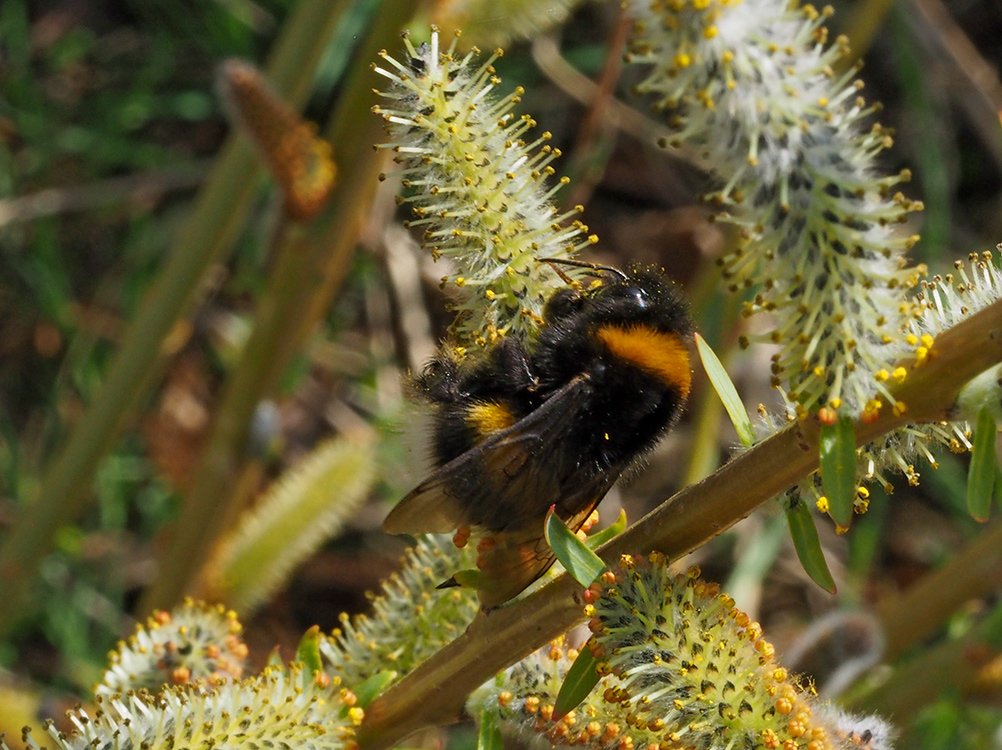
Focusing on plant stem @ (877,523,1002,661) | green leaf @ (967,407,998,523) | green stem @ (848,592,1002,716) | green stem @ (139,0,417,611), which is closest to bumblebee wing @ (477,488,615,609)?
green leaf @ (967,407,998,523)

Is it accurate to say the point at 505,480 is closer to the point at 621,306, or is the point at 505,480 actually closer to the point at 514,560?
the point at 514,560

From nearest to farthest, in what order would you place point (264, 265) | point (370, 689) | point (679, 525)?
1. point (679, 525)
2. point (370, 689)
3. point (264, 265)

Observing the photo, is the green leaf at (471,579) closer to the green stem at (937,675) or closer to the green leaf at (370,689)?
the green leaf at (370,689)

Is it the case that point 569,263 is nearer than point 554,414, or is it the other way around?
point 554,414

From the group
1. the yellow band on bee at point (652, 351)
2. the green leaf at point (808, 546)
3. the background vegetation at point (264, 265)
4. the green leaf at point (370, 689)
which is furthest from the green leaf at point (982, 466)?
the background vegetation at point (264, 265)

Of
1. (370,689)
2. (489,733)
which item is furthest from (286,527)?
(489,733)

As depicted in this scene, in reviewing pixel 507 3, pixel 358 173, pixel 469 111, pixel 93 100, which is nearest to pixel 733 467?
pixel 469 111

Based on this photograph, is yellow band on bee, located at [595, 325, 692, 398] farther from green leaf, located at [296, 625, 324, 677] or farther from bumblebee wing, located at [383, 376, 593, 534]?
green leaf, located at [296, 625, 324, 677]
